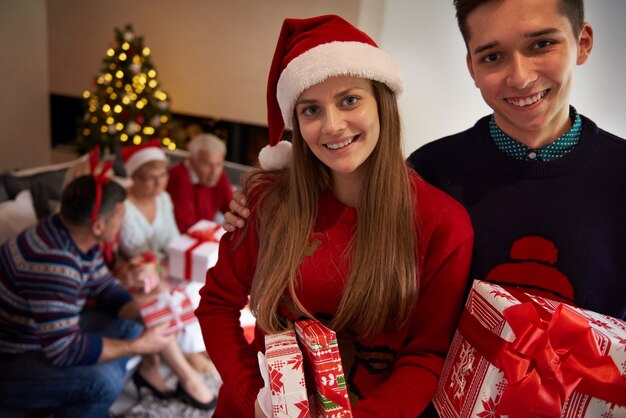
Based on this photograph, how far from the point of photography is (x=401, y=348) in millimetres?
1206

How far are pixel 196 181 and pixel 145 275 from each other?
118 cm

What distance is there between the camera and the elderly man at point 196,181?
11.6 feet

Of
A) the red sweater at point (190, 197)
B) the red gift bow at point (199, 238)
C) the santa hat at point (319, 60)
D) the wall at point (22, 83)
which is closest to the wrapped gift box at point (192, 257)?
the red gift bow at point (199, 238)

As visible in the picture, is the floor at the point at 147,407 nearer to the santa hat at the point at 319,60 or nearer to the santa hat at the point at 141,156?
the santa hat at the point at 141,156

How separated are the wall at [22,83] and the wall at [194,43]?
28.5 inches

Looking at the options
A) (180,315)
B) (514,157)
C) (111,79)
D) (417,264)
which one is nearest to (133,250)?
(180,315)

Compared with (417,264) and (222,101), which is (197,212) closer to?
(222,101)

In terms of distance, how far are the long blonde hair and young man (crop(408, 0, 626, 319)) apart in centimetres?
18

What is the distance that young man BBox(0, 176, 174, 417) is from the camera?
192 cm

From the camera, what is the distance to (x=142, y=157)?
9.91ft

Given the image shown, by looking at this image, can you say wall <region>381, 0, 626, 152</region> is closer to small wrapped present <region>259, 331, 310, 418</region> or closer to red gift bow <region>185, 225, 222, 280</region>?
red gift bow <region>185, 225, 222, 280</region>

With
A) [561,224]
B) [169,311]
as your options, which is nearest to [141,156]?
[169,311]

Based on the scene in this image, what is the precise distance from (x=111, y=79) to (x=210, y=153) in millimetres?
2129

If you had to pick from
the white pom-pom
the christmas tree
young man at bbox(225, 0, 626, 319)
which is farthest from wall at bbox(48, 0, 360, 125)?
young man at bbox(225, 0, 626, 319)
